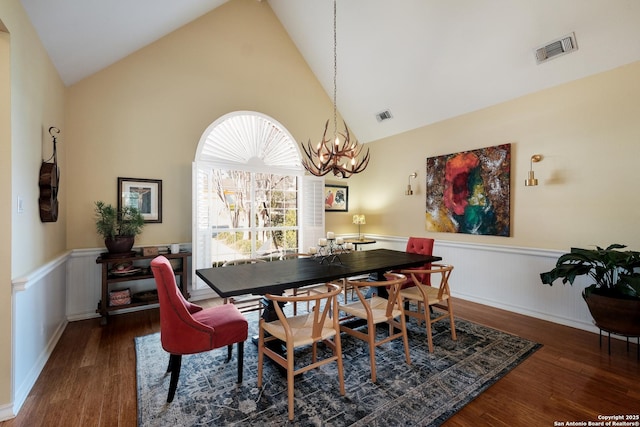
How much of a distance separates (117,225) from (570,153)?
554 centimetres

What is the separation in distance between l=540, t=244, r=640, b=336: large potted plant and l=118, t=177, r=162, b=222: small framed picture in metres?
4.79

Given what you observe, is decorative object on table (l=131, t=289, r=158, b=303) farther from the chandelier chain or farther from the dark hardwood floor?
the chandelier chain

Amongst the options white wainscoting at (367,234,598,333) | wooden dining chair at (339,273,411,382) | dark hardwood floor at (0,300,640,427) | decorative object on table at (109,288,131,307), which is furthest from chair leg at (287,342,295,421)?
white wainscoting at (367,234,598,333)

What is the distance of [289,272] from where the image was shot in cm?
278

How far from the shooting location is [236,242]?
15.6ft

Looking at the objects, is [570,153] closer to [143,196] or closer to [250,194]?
[250,194]

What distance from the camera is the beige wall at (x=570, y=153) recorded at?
3.09 m

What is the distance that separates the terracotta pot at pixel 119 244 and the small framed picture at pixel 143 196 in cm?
43

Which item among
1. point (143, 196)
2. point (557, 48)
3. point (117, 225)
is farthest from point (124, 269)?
point (557, 48)

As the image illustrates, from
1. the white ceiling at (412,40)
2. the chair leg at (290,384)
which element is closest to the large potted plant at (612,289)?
the white ceiling at (412,40)

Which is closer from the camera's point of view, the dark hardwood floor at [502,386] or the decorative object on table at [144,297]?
the dark hardwood floor at [502,386]

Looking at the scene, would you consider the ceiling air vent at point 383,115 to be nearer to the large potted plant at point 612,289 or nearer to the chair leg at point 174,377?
the large potted plant at point 612,289

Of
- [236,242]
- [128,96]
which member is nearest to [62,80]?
[128,96]

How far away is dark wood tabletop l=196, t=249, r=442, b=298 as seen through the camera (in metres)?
2.31
